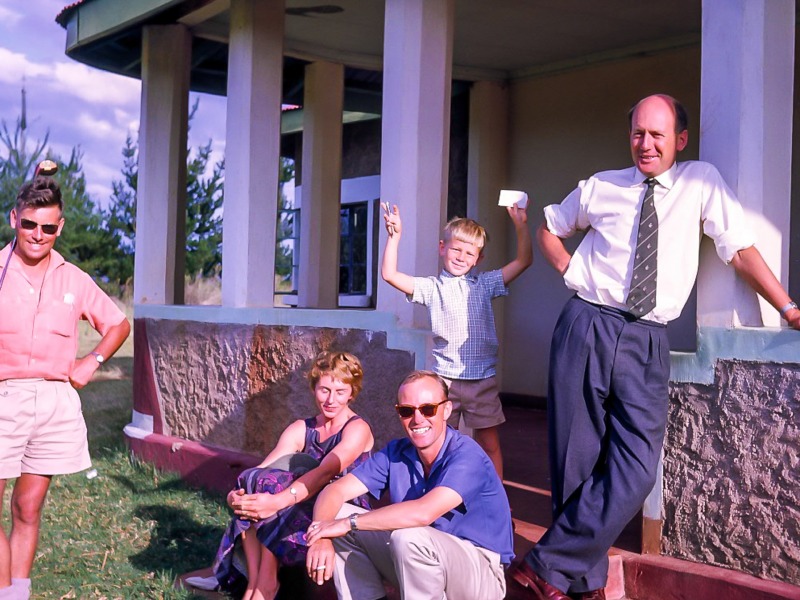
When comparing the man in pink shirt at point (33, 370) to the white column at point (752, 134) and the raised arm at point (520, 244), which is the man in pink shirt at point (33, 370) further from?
the white column at point (752, 134)

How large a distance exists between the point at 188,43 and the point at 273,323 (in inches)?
107

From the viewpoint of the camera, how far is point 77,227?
82.0 feet

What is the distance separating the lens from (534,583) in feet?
11.4

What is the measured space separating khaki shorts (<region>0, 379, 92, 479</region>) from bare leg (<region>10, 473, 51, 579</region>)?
62 millimetres

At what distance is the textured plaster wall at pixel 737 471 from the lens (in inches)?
134

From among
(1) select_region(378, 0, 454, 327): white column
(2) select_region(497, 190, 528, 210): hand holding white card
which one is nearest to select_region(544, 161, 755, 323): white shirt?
(2) select_region(497, 190, 528, 210): hand holding white card

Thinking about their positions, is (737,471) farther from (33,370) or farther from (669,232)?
(33,370)

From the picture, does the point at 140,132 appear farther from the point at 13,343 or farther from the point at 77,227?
the point at 77,227

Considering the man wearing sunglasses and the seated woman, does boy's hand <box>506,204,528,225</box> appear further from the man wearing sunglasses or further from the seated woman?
the man wearing sunglasses

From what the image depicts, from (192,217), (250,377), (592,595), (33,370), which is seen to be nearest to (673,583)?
(592,595)

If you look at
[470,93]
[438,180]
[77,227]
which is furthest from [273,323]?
[77,227]

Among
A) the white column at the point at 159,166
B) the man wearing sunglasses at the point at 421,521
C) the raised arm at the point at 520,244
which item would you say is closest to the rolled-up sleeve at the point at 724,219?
the raised arm at the point at 520,244

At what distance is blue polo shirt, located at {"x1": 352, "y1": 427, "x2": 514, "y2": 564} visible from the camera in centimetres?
330

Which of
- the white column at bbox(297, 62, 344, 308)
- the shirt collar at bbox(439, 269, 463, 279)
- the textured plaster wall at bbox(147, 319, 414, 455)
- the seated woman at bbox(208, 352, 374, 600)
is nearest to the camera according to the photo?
the seated woman at bbox(208, 352, 374, 600)
